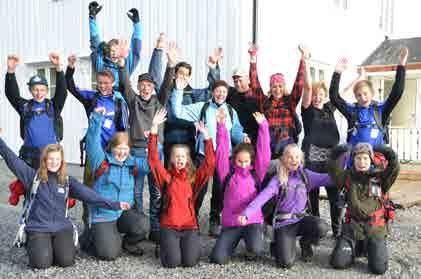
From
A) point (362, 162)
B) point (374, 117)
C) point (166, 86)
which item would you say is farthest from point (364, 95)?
point (166, 86)

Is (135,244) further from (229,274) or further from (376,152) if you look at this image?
(376,152)

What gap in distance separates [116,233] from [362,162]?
2429mm

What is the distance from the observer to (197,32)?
9.84 m

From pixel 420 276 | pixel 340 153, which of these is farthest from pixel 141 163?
pixel 420 276

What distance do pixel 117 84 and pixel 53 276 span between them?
88.9 inches

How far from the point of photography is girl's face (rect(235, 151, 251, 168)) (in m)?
4.66

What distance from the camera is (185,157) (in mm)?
4602

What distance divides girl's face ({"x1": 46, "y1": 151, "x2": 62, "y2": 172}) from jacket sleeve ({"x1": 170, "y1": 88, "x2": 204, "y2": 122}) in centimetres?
129

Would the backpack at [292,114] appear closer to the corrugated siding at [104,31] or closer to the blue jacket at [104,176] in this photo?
the blue jacket at [104,176]

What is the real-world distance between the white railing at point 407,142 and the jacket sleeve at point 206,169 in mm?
9297

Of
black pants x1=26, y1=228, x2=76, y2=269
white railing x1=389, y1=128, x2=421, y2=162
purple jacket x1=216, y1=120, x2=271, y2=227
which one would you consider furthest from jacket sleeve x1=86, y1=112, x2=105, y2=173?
white railing x1=389, y1=128, x2=421, y2=162

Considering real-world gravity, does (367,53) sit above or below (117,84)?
above

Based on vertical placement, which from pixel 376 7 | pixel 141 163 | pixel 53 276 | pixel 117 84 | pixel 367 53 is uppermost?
pixel 376 7

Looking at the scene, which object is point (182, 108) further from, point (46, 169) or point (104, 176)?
point (46, 169)
